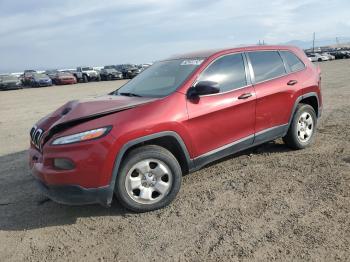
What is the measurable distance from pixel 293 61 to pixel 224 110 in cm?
197

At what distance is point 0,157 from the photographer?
6855 mm

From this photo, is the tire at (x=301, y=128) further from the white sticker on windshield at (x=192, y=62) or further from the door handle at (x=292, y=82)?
the white sticker on windshield at (x=192, y=62)

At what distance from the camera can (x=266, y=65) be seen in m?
5.34

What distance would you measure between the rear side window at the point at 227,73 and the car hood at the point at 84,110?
892 millimetres

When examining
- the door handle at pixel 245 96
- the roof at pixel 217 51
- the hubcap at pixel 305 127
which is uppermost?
the roof at pixel 217 51

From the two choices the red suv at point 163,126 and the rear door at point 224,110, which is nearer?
the red suv at point 163,126

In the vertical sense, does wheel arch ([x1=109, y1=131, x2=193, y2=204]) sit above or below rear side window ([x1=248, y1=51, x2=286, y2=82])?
below

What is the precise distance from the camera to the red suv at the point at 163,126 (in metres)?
3.71

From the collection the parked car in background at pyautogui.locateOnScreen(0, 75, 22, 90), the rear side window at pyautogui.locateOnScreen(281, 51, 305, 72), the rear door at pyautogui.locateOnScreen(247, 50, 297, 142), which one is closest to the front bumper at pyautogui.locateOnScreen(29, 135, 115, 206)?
the rear door at pyautogui.locateOnScreen(247, 50, 297, 142)

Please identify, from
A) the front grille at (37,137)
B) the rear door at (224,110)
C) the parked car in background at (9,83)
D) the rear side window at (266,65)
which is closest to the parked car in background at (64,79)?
the parked car in background at (9,83)

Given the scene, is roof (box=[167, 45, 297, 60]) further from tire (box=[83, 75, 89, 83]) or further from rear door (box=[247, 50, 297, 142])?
tire (box=[83, 75, 89, 83])

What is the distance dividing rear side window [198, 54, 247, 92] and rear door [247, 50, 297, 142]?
21 centimetres

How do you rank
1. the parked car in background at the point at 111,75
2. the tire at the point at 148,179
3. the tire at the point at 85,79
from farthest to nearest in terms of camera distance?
the tire at the point at 85,79
the parked car in background at the point at 111,75
the tire at the point at 148,179

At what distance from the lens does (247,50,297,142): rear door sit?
5039 mm
